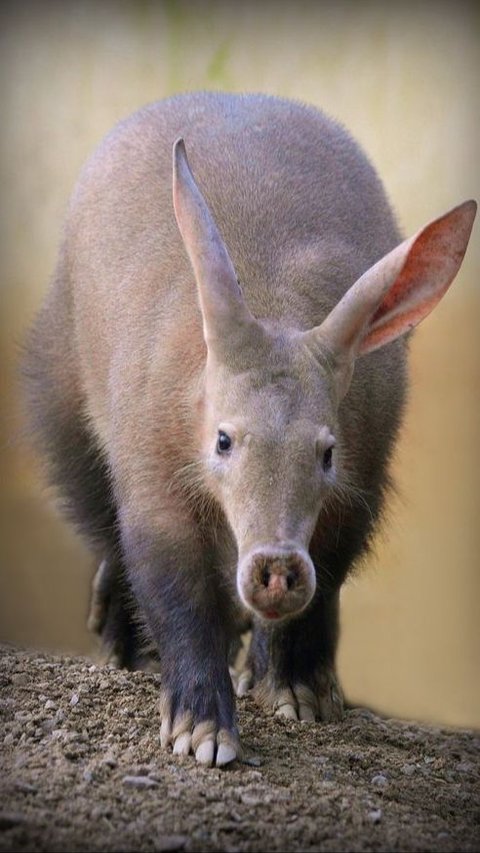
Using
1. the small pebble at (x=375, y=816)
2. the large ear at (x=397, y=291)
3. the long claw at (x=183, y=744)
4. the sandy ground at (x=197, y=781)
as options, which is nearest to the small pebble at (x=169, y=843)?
the sandy ground at (x=197, y=781)

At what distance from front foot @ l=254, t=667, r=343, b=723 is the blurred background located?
80 centimetres

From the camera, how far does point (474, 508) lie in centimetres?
1075

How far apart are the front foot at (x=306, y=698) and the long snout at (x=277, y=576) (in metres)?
1.96

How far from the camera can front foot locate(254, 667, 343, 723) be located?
25.2 ft

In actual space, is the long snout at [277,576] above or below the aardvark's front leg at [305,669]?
above

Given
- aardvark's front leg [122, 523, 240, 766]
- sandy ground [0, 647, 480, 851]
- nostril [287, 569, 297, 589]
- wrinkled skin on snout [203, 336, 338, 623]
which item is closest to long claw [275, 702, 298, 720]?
sandy ground [0, 647, 480, 851]

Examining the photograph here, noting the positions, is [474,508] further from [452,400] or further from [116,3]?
[116,3]

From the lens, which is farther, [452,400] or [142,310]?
Result: [452,400]

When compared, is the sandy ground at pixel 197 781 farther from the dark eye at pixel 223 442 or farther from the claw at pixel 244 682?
the dark eye at pixel 223 442

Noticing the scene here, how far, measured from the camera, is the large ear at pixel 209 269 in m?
6.33

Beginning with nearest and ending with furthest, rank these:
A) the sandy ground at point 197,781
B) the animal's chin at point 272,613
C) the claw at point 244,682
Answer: the sandy ground at point 197,781 < the animal's chin at point 272,613 < the claw at point 244,682

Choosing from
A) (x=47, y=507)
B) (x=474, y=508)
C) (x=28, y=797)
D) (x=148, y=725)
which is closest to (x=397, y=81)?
(x=474, y=508)

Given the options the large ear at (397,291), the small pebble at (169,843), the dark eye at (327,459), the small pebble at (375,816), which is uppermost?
the large ear at (397,291)

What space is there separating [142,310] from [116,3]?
2220 mm
